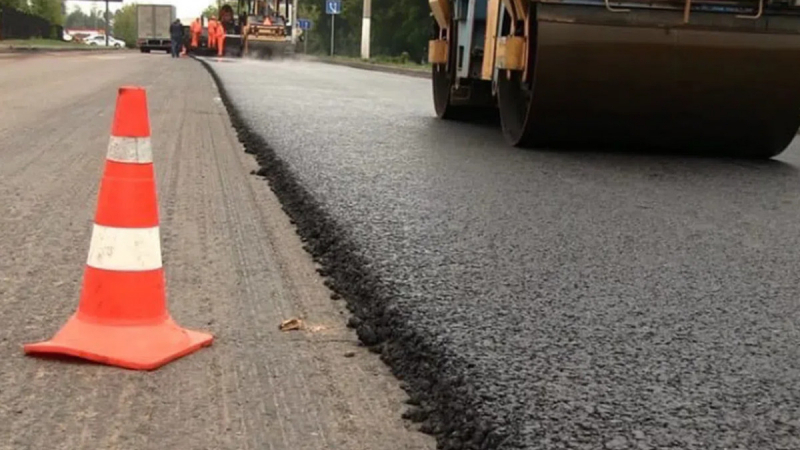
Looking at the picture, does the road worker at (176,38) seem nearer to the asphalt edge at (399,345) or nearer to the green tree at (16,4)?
the green tree at (16,4)

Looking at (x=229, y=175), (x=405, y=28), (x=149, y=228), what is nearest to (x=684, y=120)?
(x=229, y=175)

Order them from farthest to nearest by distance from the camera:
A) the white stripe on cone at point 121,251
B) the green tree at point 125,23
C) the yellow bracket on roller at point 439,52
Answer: the green tree at point 125,23 < the yellow bracket on roller at point 439,52 < the white stripe on cone at point 121,251

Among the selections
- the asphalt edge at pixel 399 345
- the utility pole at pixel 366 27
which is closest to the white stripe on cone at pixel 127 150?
the asphalt edge at pixel 399 345

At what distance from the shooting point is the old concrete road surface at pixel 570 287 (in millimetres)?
2299

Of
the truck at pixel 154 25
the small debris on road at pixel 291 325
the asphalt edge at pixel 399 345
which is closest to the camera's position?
the asphalt edge at pixel 399 345

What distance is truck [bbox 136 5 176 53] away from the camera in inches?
1970

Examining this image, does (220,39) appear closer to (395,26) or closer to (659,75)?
(395,26)

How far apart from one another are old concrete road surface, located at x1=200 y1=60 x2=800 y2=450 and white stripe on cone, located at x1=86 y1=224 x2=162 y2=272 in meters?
0.70

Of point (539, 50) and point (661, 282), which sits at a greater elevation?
point (539, 50)

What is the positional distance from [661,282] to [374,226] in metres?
1.29

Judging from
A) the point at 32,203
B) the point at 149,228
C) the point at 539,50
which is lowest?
the point at 32,203

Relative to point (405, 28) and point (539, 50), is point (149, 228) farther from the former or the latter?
point (405, 28)

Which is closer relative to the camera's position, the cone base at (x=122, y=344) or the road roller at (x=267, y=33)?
the cone base at (x=122, y=344)

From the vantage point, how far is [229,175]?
238 inches
